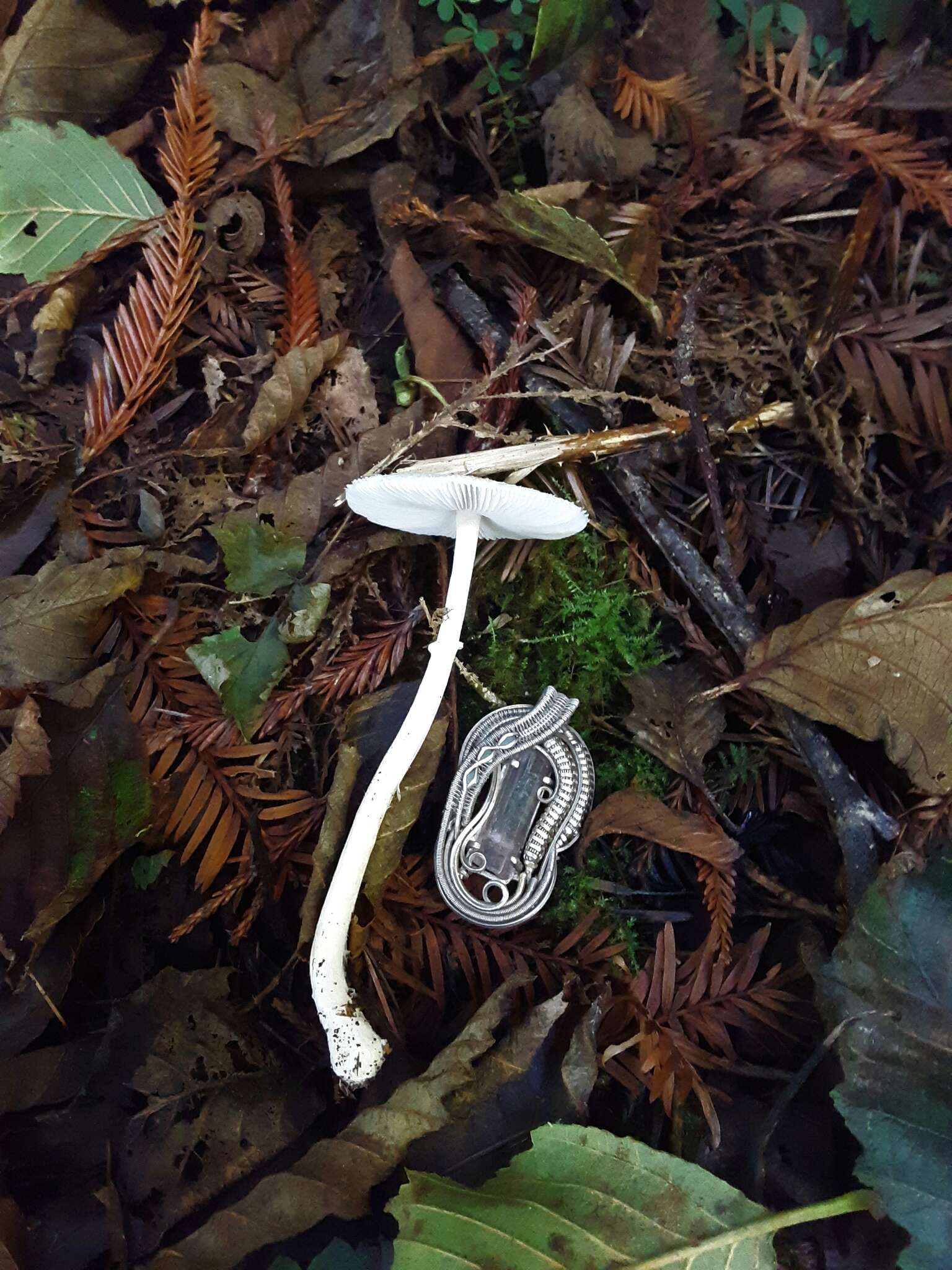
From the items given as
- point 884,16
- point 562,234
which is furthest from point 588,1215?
point 884,16

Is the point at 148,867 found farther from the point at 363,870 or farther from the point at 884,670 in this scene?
the point at 884,670

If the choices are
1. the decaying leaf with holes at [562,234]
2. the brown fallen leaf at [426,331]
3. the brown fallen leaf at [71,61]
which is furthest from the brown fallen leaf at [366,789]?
the brown fallen leaf at [71,61]

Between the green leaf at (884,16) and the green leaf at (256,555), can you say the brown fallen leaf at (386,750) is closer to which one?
the green leaf at (256,555)

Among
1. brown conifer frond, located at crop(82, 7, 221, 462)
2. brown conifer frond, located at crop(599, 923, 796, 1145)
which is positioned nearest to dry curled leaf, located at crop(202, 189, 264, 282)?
brown conifer frond, located at crop(82, 7, 221, 462)

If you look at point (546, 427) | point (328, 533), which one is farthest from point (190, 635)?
point (546, 427)

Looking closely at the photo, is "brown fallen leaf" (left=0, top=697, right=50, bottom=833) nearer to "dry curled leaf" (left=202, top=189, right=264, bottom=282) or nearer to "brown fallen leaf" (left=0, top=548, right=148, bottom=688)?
"brown fallen leaf" (left=0, top=548, right=148, bottom=688)

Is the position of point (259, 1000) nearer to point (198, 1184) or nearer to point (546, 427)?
point (198, 1184)
